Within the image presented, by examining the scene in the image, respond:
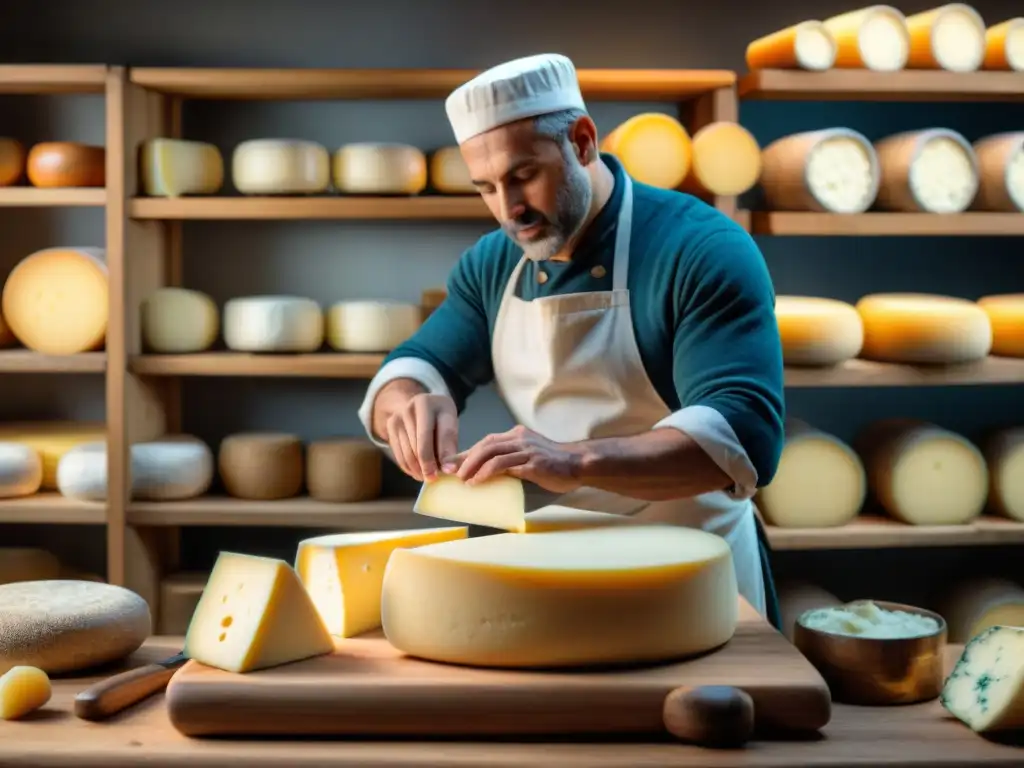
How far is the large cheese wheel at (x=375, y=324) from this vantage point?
3.04 meters

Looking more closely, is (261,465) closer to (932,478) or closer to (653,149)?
(653,149)

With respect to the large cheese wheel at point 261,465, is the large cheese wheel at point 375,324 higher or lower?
higher

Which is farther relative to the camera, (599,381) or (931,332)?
(931,332)

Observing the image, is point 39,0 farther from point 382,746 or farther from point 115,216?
point 382,746

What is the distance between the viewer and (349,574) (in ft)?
4.44

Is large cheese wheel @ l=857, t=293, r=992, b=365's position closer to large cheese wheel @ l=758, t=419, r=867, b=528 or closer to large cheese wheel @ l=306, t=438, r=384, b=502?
large cheese wheel @ l=758, t=419, r=867, b=528

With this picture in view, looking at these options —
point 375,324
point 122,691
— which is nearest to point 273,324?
point 375,324

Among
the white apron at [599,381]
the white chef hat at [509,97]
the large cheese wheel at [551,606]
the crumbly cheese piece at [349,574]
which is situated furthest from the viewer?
the white apron at [599,381]

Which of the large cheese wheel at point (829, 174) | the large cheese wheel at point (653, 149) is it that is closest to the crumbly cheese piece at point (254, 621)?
the large cheese wheel at point (653, 149)

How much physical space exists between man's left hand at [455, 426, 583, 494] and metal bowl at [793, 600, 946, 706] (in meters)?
0.35

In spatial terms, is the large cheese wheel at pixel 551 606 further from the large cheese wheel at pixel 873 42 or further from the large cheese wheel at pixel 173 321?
the large cheese wheel at pixel 873 42

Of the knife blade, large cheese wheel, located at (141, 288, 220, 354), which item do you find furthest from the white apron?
large cheese wheel, located at (141, 288, 220, 354)

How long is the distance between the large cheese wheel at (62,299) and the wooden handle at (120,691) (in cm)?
197

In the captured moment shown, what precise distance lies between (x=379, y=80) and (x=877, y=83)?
1.27 meters
